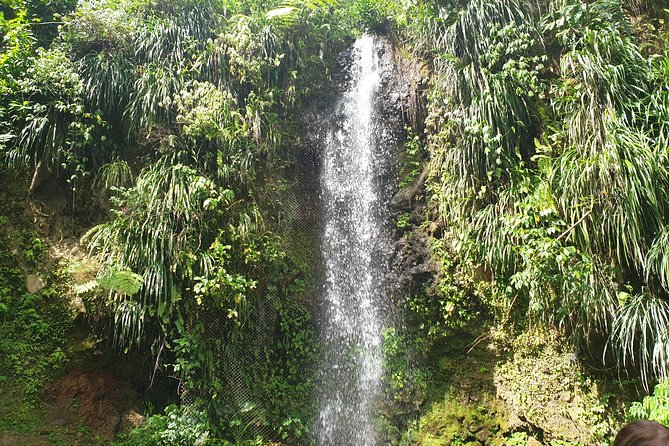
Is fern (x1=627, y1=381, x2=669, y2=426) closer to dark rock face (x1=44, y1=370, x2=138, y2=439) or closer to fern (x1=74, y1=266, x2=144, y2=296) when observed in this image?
fern (x1=74, y1=266, x2=144, y2=296)

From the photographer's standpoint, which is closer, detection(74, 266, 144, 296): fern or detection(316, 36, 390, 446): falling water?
detection(74, 266, 144, 296): fern

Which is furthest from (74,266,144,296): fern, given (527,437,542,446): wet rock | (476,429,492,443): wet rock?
(527,437,542,446): wet rock

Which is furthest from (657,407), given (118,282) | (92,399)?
(92,399)

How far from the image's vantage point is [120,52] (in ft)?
19.8

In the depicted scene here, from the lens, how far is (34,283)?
4852 millimetres

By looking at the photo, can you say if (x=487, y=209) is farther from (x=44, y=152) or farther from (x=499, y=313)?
(x=44, y=152)

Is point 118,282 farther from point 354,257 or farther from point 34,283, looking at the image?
point 354,257

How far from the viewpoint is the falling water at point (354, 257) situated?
523 cm

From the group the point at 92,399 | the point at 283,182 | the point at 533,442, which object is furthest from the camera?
the point at 283,182

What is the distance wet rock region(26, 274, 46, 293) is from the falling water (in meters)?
3.33

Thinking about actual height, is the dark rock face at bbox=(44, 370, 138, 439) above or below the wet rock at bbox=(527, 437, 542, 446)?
above

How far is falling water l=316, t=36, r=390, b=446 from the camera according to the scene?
523 centimetres

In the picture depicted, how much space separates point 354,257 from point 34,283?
3.85 metres

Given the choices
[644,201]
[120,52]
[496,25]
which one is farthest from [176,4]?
[644,201]
